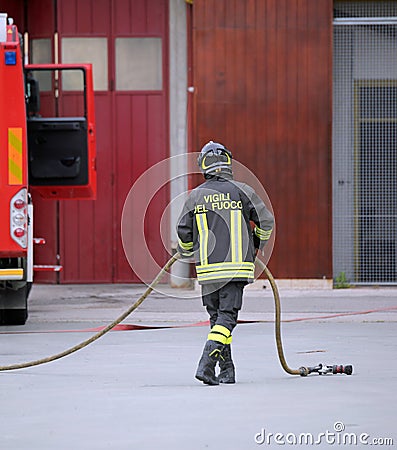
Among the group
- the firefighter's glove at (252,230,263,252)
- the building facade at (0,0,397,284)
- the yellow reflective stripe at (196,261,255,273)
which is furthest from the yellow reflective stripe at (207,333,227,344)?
the building facade at (0,0,397,284)

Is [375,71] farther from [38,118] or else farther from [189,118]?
[38,118]

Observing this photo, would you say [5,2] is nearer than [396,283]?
No

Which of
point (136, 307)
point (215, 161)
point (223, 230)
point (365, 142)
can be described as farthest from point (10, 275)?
point (365, 142)

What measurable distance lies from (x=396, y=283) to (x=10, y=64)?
25.3ft

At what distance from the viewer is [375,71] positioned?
18.0 m

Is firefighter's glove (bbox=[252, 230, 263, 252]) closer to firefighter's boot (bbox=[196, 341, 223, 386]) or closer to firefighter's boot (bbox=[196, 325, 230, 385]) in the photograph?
firefighter's boot (bbox=[196, 325, 230, 385])

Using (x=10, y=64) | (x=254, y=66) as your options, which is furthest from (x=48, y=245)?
(x=10, y=64)

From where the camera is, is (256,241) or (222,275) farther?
(256,241)

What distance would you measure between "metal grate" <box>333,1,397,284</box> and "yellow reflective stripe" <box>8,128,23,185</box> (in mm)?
6880

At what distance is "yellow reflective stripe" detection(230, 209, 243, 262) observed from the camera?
877 centimetres

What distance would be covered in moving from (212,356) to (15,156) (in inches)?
184

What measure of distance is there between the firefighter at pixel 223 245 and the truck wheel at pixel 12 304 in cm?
469

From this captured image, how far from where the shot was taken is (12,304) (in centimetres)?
1336

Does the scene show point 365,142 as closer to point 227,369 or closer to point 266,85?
point 266,85
